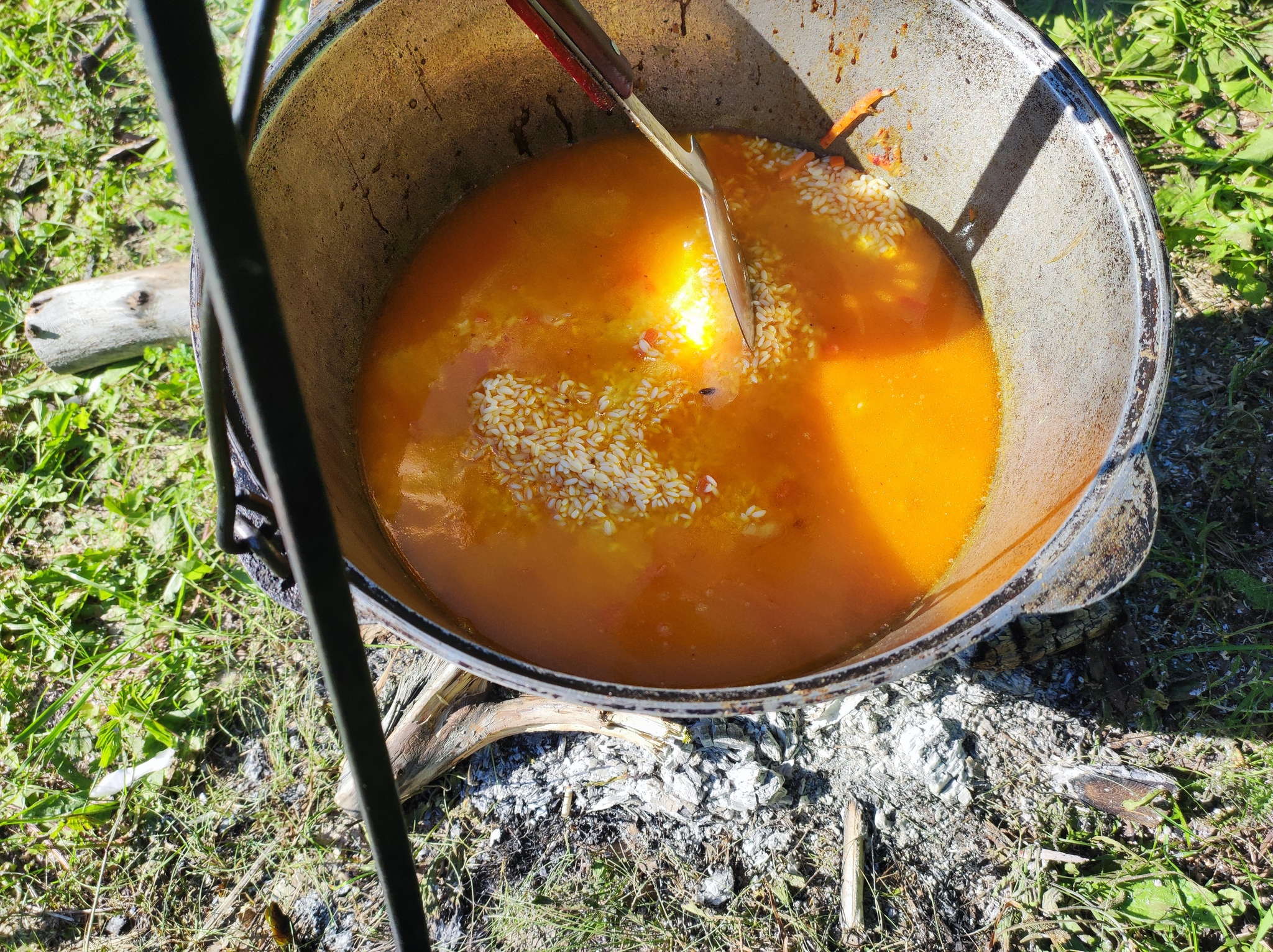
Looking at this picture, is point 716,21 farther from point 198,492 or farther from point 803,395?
point 198,492

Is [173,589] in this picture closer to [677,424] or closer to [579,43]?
[677,424]

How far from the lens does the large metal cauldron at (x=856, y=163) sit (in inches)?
76.7

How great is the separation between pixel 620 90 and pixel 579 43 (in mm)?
196

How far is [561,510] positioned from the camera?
2.87 meters

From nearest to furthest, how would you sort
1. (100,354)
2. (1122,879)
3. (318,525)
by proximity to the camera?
(318,525), (1122,879), (100,354)

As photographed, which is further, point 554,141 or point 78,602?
point 554,141

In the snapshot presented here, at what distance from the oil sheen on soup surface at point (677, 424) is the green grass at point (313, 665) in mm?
782

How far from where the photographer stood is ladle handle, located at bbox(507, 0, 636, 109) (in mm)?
2256

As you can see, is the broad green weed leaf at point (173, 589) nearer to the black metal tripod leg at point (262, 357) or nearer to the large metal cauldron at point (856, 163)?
the large metal cauldron at point (856, 163)

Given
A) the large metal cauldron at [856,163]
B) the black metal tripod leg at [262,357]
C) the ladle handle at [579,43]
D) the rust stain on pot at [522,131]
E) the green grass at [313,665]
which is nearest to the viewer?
the black metal tripod leg at [262,357]

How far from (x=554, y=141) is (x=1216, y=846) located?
11.6ft

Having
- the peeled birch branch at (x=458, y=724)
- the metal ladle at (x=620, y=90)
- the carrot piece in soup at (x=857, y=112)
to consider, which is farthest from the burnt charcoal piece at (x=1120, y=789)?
the carrot piece in soup at (x=857, y=112)

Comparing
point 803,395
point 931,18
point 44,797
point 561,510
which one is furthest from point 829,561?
point 44,797

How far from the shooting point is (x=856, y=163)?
352cm
